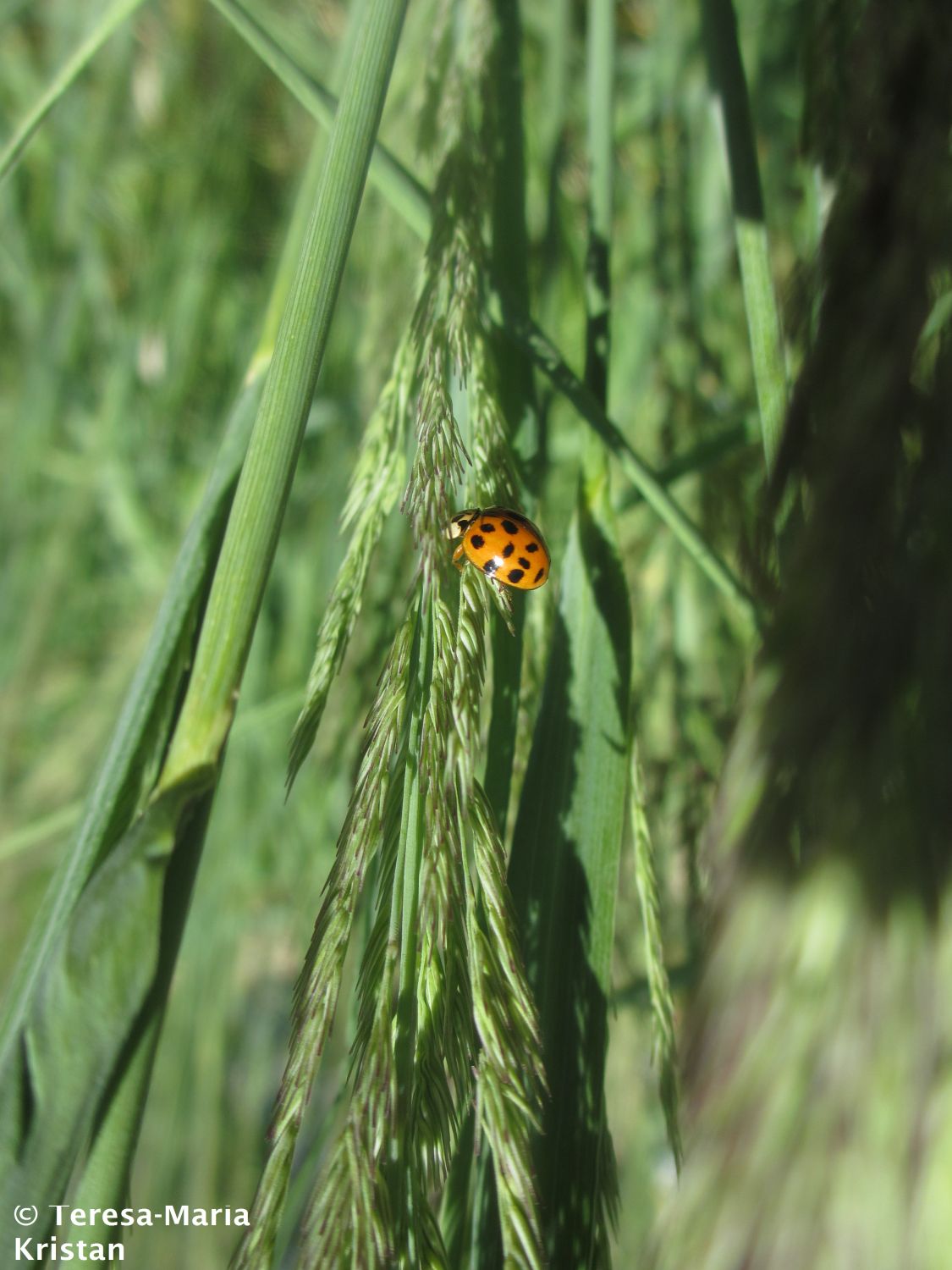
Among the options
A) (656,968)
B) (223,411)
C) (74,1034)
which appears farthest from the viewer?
(223,411)

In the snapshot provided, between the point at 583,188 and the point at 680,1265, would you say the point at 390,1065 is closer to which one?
the point at 680,1265

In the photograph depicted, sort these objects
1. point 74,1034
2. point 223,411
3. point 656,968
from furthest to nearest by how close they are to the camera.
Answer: point 223,411, point 656,968, point 74,1034

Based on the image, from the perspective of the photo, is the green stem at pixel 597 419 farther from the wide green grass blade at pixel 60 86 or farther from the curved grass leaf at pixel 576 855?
the wide green grass blade at pixel 60 86

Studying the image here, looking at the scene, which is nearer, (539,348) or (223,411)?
(539,348)

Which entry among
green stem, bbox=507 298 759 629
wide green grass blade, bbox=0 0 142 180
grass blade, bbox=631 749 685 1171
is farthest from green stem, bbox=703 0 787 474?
wide green grass blade, bbox=0 0 142 180

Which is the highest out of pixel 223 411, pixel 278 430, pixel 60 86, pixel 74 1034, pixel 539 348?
pixel 223 411

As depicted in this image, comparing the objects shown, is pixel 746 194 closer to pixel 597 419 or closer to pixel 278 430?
pixel 597 419

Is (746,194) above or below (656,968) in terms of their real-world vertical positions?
above

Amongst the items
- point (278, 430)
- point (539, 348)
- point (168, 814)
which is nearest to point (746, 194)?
point (539, 348)
